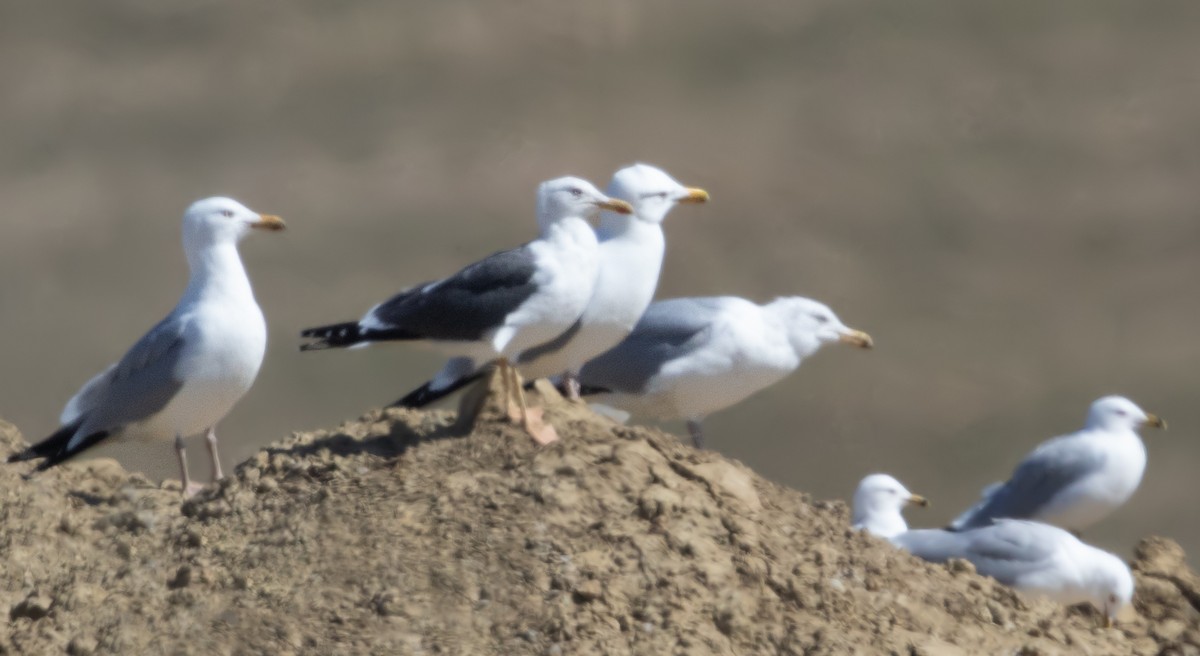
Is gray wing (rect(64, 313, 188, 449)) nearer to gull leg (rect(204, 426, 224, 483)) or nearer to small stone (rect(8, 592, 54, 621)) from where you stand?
gull leg (rect(204, 426, 224, 483))

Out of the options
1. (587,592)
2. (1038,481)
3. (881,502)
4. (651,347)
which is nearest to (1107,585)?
(881,502)

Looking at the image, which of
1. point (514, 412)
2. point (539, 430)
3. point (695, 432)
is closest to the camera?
point (539, 430)

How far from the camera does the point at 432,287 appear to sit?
28.1 ft

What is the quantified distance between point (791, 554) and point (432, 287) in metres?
2.07

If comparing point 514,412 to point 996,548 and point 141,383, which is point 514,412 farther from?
point 996,548

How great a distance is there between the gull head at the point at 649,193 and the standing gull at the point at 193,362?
5.26ft

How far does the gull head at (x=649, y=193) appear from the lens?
9.59 m

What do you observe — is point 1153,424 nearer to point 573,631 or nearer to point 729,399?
point 729,399

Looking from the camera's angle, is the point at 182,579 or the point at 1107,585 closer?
the point at 182,579

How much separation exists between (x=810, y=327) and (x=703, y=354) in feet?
2.04

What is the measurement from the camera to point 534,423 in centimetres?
775

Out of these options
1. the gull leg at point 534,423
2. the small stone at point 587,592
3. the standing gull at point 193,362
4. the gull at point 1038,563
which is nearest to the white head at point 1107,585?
the gull at point 1038,563

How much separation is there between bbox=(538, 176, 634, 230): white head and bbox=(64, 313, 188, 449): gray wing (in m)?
1.60

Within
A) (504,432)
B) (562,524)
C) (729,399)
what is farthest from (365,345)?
(729,399)
